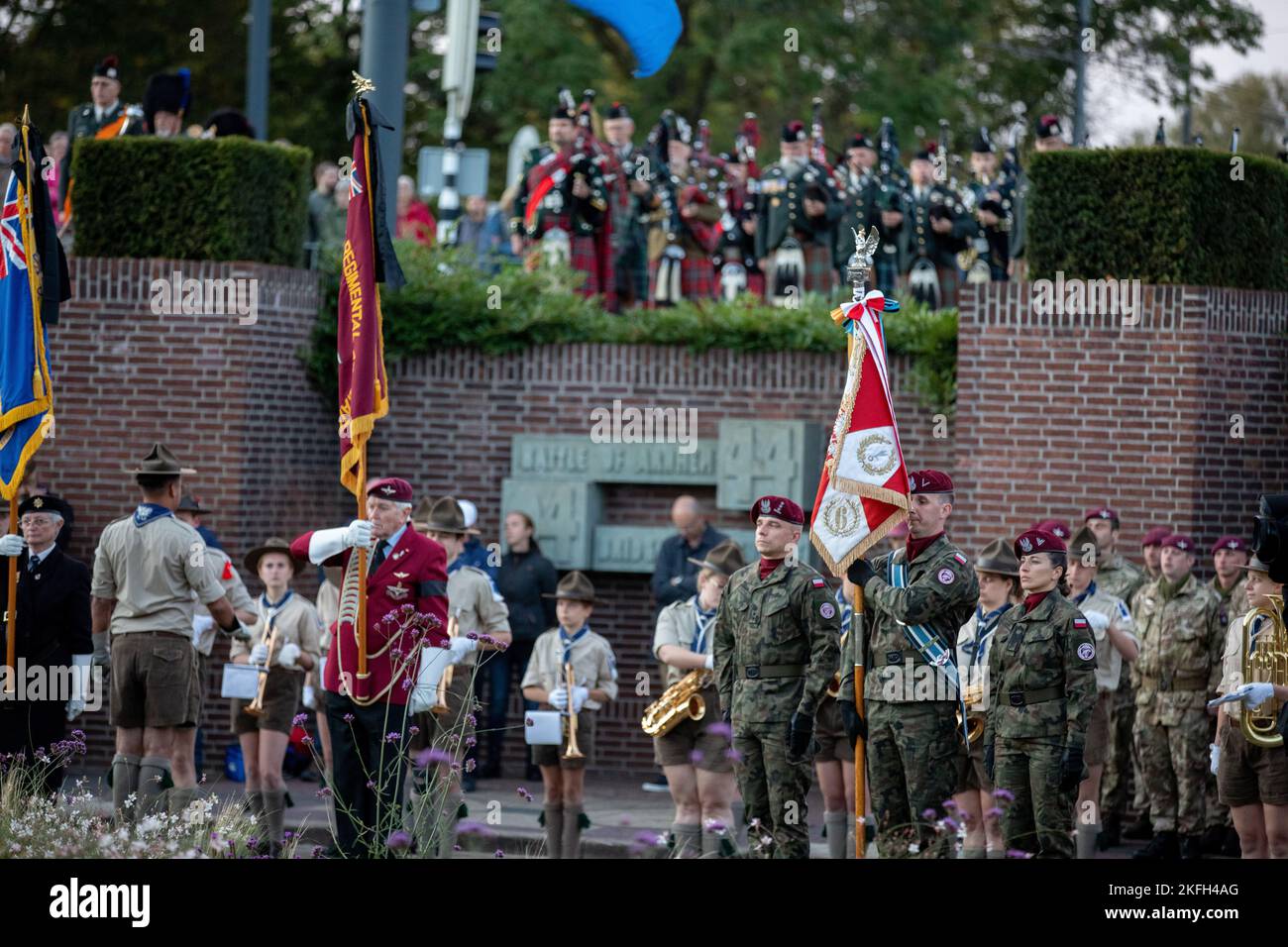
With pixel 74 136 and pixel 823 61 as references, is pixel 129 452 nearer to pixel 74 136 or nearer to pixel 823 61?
pixel 74 136

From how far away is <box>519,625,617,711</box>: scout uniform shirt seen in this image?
12.3 m

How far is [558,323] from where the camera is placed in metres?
15.8

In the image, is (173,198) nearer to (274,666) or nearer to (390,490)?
(274,666)

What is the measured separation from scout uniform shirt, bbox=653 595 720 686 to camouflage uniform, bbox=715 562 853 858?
121 centimetres

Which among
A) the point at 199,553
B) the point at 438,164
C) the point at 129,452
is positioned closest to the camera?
the point at 199,553

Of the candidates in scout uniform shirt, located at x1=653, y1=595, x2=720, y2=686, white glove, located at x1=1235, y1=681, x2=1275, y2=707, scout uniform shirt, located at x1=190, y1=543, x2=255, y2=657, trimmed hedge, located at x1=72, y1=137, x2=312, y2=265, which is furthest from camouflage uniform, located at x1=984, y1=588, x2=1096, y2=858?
trimmed hedge, located at x1=72, y1=137, x2=312, y2=265

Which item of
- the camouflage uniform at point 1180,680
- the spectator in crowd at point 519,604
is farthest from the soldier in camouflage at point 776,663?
the spectator in crowd at point 519,604

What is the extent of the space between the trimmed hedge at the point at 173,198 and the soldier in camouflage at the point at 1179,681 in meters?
6.87

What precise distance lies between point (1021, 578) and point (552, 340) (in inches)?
261

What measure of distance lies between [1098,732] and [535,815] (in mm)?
3839

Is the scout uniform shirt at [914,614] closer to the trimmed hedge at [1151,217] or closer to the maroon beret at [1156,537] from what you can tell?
the maroon beret at [1156,537]
